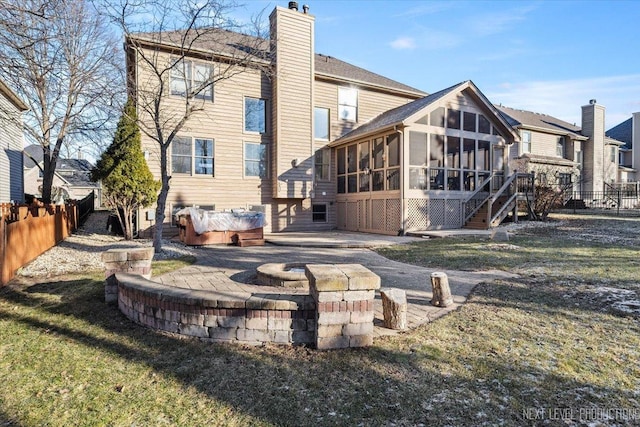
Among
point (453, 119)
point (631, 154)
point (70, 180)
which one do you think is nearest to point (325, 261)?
point (453, 119)

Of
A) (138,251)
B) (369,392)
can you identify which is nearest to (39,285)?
(138,251)

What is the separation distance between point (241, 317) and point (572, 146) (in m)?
30.5

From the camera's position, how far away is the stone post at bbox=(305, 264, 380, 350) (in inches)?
127

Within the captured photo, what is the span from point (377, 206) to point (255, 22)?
8.07 meters

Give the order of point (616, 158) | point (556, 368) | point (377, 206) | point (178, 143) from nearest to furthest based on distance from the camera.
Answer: point (556, 368), point (178, 143), point (377, 206), point (616, 158)

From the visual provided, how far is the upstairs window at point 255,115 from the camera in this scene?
14781 millimetres

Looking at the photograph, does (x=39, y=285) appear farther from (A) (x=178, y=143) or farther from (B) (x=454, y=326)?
(A) (x=178, y=143)

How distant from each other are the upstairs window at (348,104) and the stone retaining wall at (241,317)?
46.7 feet

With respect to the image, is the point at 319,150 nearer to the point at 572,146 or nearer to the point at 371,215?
the point at 371,215

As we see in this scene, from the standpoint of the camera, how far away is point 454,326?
388 centimetres

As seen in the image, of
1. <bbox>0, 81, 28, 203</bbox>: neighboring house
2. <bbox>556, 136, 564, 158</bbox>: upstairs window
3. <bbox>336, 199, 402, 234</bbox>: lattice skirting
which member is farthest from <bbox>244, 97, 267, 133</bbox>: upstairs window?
<bbox>556, 136, 564, 158</bbox>: upstairs window

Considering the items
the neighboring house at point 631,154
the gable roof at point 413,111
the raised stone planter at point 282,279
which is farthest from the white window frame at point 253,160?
the neighboring house at point 631,154

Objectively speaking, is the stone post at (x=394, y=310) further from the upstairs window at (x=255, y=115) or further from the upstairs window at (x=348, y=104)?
the upstairs window at (x=348, y=104)

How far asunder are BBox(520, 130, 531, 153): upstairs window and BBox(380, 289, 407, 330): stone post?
24.5m
